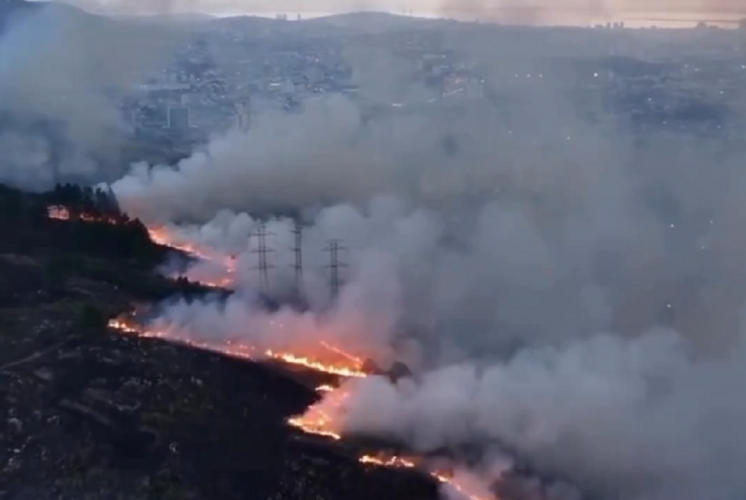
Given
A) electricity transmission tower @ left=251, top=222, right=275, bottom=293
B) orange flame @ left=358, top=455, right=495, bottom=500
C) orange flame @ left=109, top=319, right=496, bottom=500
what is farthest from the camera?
electricity transmission tower @ left=251, top=222, right=275, bottom=293

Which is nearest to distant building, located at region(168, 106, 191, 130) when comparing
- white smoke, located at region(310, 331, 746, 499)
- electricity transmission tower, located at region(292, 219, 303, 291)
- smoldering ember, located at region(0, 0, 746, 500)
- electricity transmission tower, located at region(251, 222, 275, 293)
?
smoldering ember, located at region(0, 0, 746, 500)

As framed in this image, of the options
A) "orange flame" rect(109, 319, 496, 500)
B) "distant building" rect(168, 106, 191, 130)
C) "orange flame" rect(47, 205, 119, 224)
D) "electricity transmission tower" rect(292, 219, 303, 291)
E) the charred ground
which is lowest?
"orange flame" rect(109, 319, 496, 500)

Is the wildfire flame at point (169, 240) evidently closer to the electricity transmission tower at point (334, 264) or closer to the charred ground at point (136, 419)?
the electricity transmission tower at point (334, 264)

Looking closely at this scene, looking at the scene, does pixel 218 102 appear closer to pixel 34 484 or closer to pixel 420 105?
pixel 420 105

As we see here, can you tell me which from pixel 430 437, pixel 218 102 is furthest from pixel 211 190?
pixel 430 437

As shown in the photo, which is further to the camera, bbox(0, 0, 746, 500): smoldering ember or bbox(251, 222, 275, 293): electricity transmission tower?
bbox(251, 222, 275, 293): electricity transmission tower

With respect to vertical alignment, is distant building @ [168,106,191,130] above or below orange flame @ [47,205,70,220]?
above

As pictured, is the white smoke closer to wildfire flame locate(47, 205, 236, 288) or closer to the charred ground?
the charred ground
